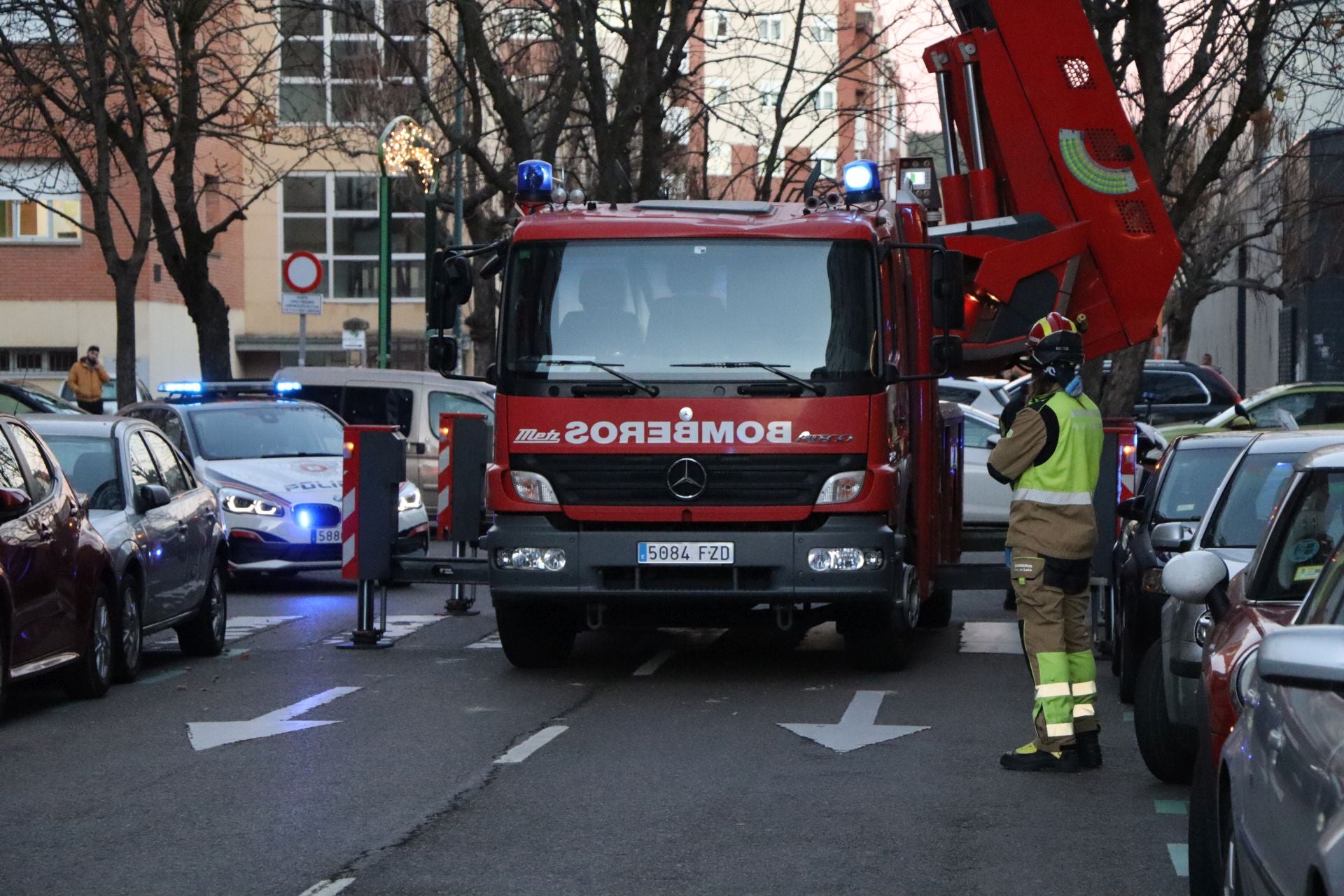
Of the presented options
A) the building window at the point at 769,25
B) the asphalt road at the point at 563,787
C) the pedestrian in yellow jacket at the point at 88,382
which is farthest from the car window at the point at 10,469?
the pedestrian in yellow jacket at the point at 88,382

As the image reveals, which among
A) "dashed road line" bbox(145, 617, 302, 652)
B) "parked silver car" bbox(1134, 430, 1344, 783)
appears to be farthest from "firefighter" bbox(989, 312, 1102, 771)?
"dashed road line" bbox(145, 617, 302, 652)

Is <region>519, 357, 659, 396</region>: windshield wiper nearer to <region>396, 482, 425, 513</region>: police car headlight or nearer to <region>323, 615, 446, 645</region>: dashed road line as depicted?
<region>323, 615, 446, 645</region>: dashed road line

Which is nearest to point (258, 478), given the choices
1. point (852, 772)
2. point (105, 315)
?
point (852, 772)

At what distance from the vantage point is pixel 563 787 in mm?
8617

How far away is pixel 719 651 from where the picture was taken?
13.9 meters

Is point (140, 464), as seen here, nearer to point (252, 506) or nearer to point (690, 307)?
point (690, 307)

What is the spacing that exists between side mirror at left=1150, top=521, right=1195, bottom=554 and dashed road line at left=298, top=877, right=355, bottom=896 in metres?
4.25

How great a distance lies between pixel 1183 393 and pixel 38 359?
28138mm

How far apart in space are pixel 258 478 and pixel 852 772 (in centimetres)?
1022

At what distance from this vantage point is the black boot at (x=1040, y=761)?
9031mm

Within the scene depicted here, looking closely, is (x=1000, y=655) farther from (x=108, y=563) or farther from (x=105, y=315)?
(x=105, y=315)

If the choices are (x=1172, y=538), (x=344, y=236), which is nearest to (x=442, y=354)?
(x=1172, y=538)

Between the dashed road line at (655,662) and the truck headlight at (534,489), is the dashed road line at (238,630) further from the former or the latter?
the truck headlight at (534,489)

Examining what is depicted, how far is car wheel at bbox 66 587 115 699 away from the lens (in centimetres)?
1145
